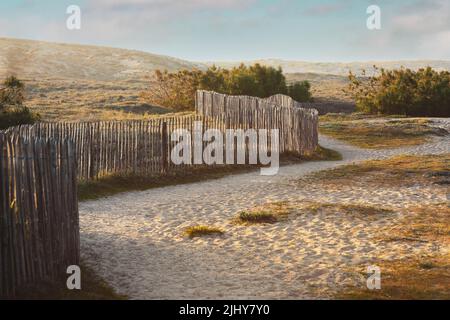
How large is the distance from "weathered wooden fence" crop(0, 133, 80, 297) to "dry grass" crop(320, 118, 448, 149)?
18455mm

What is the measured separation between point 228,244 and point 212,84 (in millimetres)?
33104

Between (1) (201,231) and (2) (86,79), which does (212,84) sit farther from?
(2) (86,79)

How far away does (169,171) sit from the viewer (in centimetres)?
1723

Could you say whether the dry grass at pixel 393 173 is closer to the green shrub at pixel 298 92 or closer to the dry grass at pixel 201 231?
the dry grass at pixel 201 231

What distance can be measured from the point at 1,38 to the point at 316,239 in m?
115

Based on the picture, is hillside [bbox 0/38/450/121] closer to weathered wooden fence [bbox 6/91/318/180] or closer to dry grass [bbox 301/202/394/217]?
weathered wooden fence [bbox 6/91/318/180]

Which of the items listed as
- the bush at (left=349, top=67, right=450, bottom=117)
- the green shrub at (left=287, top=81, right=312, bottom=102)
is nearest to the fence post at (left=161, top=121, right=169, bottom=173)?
the bush at (left=349, top=67, right=450, bottom=117)

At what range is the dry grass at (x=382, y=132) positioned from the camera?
84.7ft

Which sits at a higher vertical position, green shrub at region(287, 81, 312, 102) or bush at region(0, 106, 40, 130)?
green shrub at region(287, 81, 312, 102)

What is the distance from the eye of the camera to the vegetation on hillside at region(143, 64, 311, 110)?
135 ft

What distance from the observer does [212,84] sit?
42.2 m

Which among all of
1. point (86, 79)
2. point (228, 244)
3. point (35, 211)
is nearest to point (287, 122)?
point (228, 244)

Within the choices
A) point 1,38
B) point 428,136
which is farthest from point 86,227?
point 1,38
